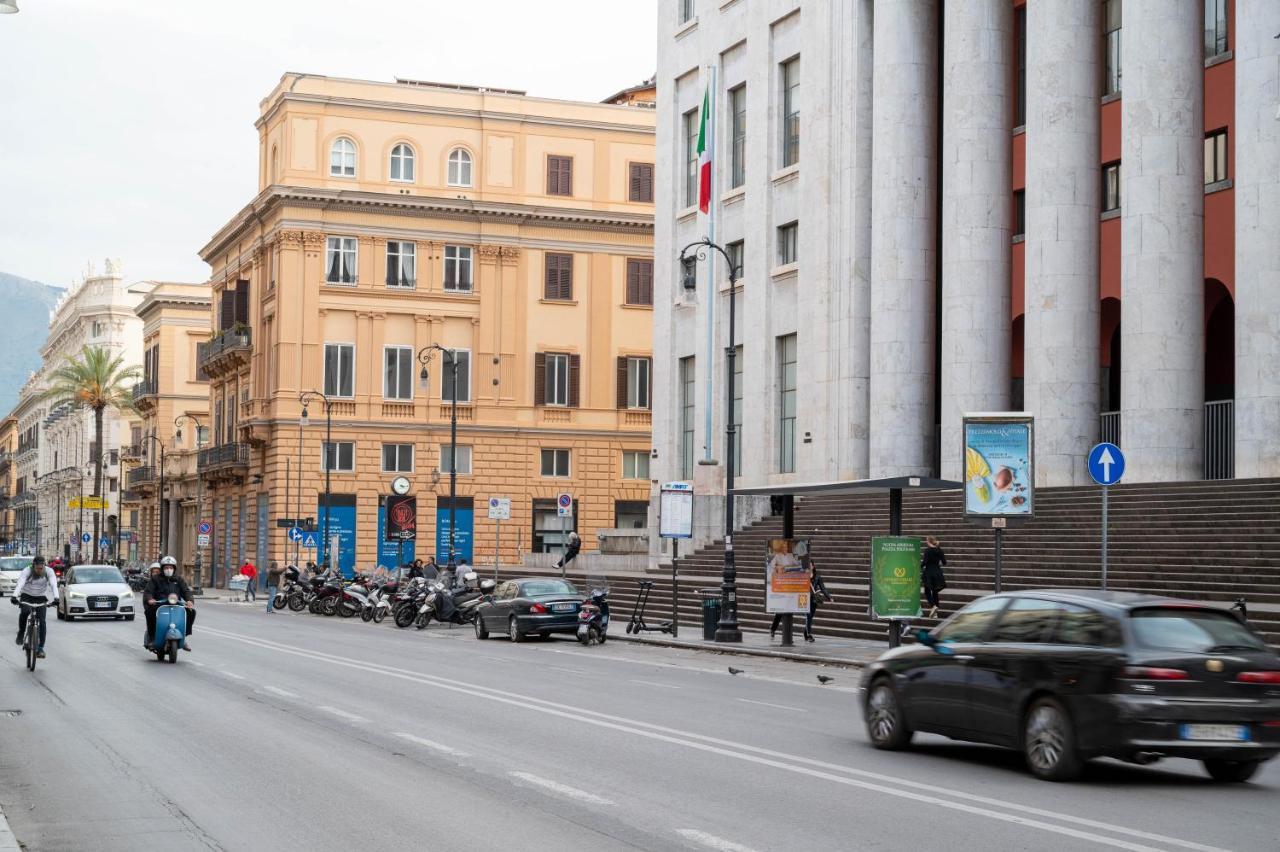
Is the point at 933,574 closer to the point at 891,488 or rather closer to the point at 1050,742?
the point at 891,488

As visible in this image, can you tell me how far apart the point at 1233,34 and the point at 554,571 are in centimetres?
2910

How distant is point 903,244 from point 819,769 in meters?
32.4

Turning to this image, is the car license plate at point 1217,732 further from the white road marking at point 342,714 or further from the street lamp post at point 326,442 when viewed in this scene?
the street lamp post at point 326,442

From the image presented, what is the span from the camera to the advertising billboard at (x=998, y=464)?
2758 centimetres

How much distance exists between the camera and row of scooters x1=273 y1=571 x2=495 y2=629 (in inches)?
1772

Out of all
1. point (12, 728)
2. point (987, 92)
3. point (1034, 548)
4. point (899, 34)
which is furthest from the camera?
point (899, 34)

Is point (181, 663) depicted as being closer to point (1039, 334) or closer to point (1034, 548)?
point (1034, 548)

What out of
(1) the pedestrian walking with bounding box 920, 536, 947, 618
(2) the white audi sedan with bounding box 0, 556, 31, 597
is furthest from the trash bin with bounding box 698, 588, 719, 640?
(2) the white audi sedan with bounding box 0, 556, 31, 597

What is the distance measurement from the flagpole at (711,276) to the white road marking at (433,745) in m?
31.5

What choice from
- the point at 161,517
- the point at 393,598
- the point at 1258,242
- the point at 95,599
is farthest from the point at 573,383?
the point at 1258,242

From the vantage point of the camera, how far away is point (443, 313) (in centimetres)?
7706

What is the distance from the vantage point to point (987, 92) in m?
42.3

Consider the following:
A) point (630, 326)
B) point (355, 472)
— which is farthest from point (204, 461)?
point (630, 326)

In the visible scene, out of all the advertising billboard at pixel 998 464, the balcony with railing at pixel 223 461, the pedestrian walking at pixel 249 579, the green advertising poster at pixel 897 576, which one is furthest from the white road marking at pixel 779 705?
the balcony with railing at pixel 223 461
